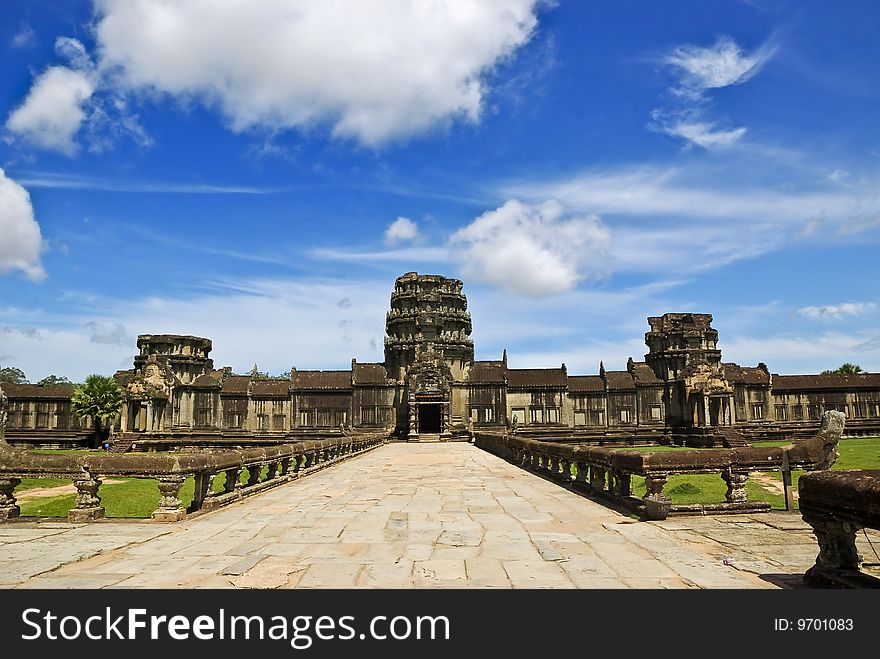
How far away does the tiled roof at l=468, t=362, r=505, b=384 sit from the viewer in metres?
56.9

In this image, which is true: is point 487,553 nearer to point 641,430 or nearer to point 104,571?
point 104,571

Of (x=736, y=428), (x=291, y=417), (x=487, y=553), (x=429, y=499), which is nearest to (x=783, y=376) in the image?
(x=736, y=428)

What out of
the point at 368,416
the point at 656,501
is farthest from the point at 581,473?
the point at 368,416

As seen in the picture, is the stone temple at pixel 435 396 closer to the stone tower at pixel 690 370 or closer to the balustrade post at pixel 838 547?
the stone tower at pixel 690 370

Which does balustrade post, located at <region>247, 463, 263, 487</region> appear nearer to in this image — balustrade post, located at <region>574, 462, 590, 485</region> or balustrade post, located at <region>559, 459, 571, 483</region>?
balustrade post, located at <region>574, 462, 590, 485</region>

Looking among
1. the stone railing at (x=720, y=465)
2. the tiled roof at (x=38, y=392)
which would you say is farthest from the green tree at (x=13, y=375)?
the stone railing at (x=720, y=465)

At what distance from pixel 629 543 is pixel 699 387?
42767 millimetres

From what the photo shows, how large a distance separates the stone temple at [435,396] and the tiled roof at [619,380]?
9 centimetres

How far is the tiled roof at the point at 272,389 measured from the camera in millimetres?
57438

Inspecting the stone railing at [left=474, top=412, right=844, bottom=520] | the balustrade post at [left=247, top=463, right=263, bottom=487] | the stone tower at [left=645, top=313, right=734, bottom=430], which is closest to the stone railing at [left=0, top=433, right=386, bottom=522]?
the balustrade post at [left=247, top=463, right=263, bottom=487]

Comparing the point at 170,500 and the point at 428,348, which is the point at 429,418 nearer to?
→ the point at 428,348

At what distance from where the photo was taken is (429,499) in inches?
514

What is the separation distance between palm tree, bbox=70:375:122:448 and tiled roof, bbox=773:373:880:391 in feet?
195
